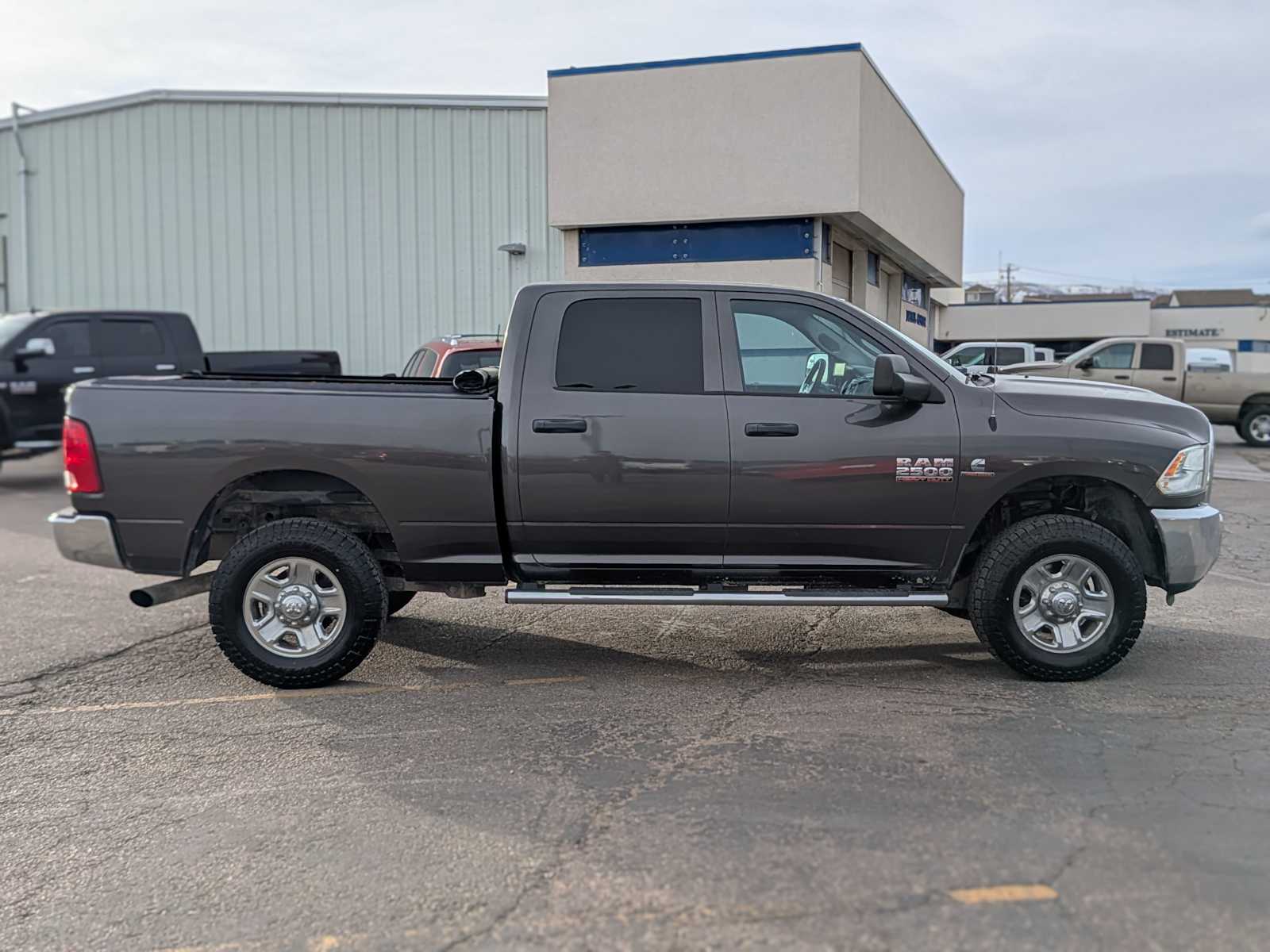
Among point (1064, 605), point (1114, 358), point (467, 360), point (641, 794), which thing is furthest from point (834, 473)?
point (1114, 358)

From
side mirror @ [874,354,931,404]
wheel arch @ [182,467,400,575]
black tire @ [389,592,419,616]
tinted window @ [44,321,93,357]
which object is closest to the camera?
side mirror @ [874,354,931,404]

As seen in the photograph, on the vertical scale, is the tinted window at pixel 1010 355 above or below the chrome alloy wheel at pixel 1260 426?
above

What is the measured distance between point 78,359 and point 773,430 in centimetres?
1150

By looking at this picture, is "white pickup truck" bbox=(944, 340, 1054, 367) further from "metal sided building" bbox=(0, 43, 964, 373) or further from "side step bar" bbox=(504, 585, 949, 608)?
"side step bar" bbox=(504, 585, 949, 608)

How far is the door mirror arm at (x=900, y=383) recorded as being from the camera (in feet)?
17.2

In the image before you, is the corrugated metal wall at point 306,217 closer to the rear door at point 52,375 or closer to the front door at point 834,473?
the rear door at point 52,375

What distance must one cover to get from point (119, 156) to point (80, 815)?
18651 mm

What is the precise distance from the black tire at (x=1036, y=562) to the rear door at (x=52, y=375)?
39.4 ft

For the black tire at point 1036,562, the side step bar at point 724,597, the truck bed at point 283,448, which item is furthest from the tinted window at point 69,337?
the black tire at point 1036,562

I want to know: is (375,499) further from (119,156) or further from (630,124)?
(119,156)

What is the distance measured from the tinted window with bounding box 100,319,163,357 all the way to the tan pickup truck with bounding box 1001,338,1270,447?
14.4 meters

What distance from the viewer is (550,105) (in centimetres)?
1731

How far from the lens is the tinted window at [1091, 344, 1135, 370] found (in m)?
20.5

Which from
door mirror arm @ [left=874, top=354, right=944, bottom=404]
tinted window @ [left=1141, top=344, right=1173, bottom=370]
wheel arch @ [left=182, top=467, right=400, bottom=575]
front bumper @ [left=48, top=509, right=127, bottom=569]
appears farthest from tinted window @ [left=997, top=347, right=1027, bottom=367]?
front bumper @ [left=48, top=509, right=127, bottom=569]
